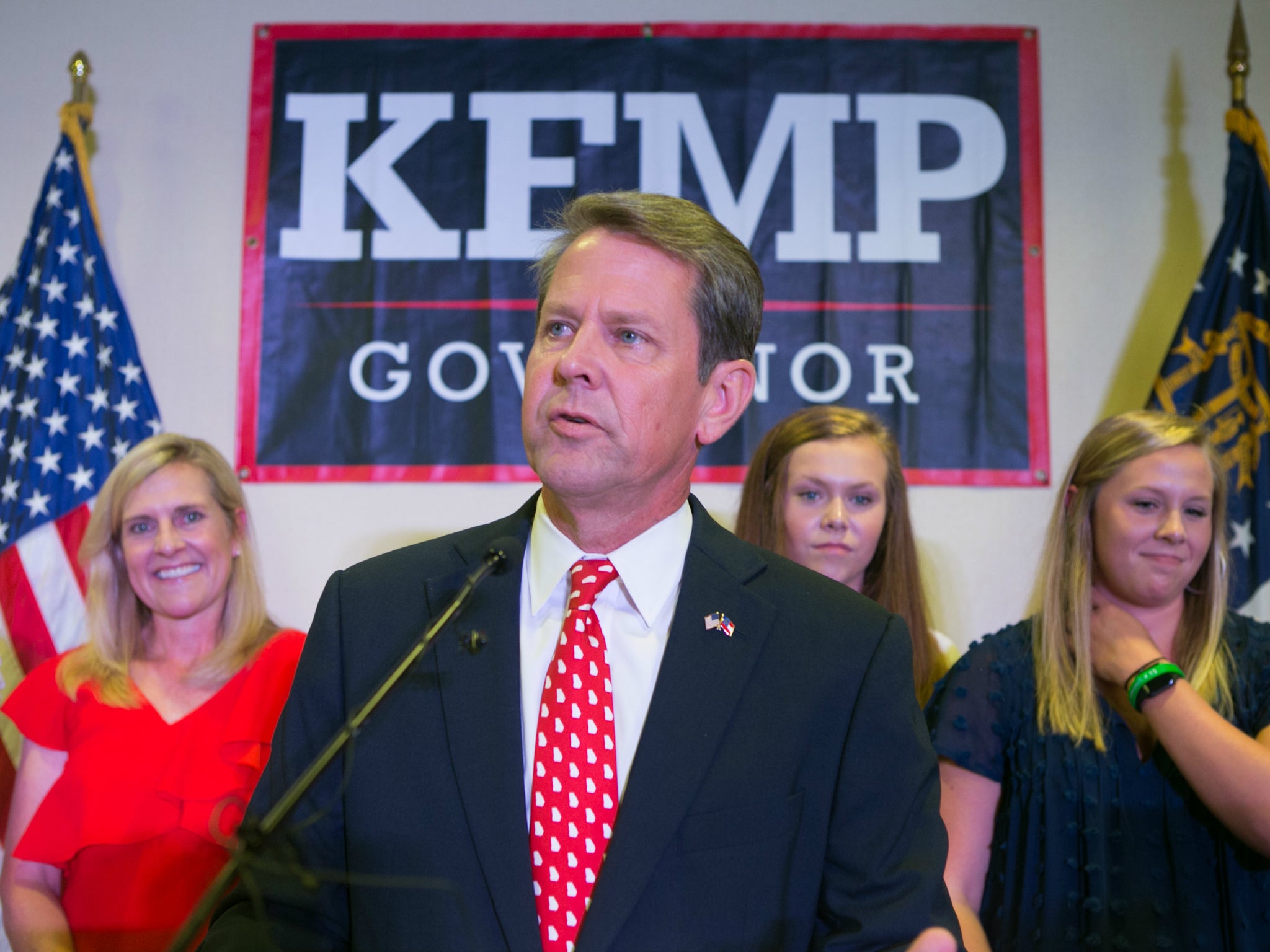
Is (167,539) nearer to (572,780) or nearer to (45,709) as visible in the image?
(45,709)

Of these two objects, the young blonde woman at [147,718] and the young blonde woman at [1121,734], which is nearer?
the young blonde woman at [1121,734]

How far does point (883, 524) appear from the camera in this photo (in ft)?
9.18

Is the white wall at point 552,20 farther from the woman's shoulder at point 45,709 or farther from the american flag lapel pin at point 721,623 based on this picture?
the american flag lapel pin at point 721,623

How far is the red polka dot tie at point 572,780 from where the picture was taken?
4.44 ft

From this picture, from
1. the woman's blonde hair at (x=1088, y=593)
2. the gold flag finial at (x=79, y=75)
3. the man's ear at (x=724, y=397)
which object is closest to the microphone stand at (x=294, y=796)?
the man's ear at (x=724, y=397)

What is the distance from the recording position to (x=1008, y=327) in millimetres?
3361

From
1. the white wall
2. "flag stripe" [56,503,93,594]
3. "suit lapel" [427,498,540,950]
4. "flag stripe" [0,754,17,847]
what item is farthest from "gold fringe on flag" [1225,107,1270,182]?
"flag stripe" [0,754,17,847]

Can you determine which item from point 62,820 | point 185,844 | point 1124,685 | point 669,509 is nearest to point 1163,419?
point 1124,685

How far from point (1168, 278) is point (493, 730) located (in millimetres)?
2827

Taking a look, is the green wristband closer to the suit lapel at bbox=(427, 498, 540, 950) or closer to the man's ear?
the man's ear

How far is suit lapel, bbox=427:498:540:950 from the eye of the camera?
1317 mm

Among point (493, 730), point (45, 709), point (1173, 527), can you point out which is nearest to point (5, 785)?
point (45, 709)

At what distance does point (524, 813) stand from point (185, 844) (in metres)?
1.28

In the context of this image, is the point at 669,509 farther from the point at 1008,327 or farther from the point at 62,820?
the point at 1008,327
